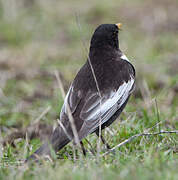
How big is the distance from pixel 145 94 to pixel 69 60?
132 inches

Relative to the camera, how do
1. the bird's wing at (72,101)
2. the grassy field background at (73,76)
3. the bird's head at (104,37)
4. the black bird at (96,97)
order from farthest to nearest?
the bird's head at (104,37) → the bird's wing at (72,101) → the black bird at (96,97) → the grassy field background at (73,76)

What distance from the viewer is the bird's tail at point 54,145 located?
4168 millimetres

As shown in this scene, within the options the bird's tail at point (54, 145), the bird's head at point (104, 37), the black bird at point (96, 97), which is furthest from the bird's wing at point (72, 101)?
the bird's head at point (104, 37)

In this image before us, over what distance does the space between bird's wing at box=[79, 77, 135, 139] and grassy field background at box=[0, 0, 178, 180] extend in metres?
0.36

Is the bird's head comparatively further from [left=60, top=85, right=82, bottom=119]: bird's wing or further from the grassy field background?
[left=60, top=85, right=82, bottom=119]: bird's wing

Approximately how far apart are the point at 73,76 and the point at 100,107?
4.52 meters

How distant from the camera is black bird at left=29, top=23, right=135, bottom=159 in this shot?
4488mm

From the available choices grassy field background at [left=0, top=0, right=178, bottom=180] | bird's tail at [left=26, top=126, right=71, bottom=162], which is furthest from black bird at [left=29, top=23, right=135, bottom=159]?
grassy field background at [left=0, top=0, right=178, bottom=180]

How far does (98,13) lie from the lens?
14203 mm

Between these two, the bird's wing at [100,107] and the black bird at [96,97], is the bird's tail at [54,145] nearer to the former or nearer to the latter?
the black bird at [96,97]

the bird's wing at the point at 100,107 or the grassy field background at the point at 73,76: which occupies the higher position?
the bird's wing at the point at 100,107

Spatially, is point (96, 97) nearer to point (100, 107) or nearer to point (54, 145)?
point (100, 107)

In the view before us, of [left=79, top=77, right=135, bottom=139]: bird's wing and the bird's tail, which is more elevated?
[left=79, top=77, right=135, bottom=139]: bird's wing

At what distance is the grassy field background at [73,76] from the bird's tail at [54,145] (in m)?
0.15
